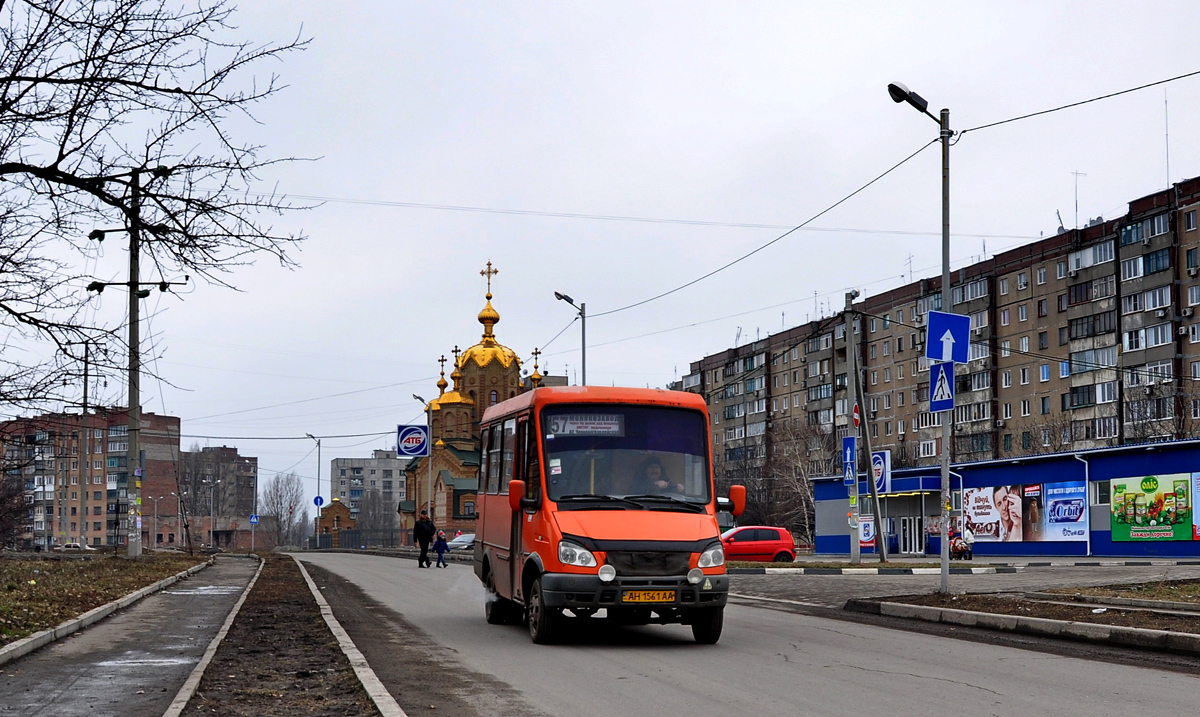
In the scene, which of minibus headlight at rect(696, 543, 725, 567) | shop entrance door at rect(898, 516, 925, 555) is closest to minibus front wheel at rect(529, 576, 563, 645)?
minibus headlight at rect(696, 543, 725, 567)

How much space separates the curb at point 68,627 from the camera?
11.0 m

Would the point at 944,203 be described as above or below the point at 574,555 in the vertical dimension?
above

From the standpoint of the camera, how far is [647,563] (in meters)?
12.2

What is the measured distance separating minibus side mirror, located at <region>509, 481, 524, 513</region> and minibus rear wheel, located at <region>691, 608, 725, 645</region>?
2230 mm

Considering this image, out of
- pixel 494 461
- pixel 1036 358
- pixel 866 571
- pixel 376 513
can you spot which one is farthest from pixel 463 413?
pixel 376 513

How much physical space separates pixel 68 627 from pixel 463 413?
76.5 meters

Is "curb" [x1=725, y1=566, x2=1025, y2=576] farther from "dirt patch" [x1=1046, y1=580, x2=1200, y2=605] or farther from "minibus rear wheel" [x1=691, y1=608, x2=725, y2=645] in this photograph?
"minibus rear wheel" [x1=691, y1=608, x2=725, y2=645]

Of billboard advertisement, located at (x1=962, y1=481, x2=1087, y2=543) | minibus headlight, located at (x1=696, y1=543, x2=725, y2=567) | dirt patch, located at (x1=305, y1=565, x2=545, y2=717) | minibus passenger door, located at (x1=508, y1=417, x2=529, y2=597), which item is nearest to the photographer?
dirt patch, located at (x1=305, y1=565, x2=545, y2=717)

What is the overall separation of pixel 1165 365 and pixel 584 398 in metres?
63.6

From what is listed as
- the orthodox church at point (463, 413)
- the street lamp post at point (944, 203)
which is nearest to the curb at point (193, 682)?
the street lamp post at point (944, 203)

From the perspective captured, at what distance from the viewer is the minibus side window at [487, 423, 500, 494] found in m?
15.4

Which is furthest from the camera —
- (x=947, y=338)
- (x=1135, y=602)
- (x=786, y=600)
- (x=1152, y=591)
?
(x=786, y=600)

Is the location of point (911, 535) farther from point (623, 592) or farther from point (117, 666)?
point (117, 666)

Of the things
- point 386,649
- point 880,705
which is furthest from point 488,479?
point 880,705
